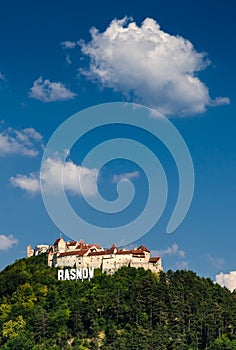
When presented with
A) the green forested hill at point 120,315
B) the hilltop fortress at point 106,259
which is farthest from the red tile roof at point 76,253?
the green forested hill at point 120,315

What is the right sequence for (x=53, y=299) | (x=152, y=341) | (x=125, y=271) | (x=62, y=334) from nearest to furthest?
(x=152, y=341) → (x=62, y=334) → (x=53, y=299) → (x=125, y=271)

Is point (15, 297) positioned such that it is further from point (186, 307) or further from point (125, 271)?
point (186, 307)

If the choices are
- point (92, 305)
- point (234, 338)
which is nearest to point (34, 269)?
point (92, 305)

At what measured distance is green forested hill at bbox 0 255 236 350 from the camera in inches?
3445

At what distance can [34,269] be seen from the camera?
115500mm

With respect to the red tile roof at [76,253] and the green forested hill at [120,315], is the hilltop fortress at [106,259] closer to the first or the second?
the red tile roof at [76,253]

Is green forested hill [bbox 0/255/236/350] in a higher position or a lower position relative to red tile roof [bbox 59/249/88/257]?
lower

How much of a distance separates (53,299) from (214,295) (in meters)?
25.7

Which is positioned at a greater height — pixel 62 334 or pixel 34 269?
pixel 34 269

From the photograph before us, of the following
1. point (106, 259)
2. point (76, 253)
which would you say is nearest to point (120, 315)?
point (106, 259)

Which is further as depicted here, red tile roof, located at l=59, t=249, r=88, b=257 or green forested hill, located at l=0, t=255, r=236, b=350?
red tile roof, located at l=59, t=249, r=88, b=257

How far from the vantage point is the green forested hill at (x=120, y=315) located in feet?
287

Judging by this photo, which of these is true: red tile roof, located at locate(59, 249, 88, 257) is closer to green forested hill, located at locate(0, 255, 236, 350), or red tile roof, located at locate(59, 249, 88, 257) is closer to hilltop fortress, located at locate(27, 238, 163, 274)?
hilltop fortress, located at locate(27, 238, 163, 274)

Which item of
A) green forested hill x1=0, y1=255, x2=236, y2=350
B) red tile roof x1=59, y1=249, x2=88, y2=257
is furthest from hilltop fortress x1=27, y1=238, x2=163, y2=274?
green forested hill x1=0, y1=255, x2=236, y2=350
